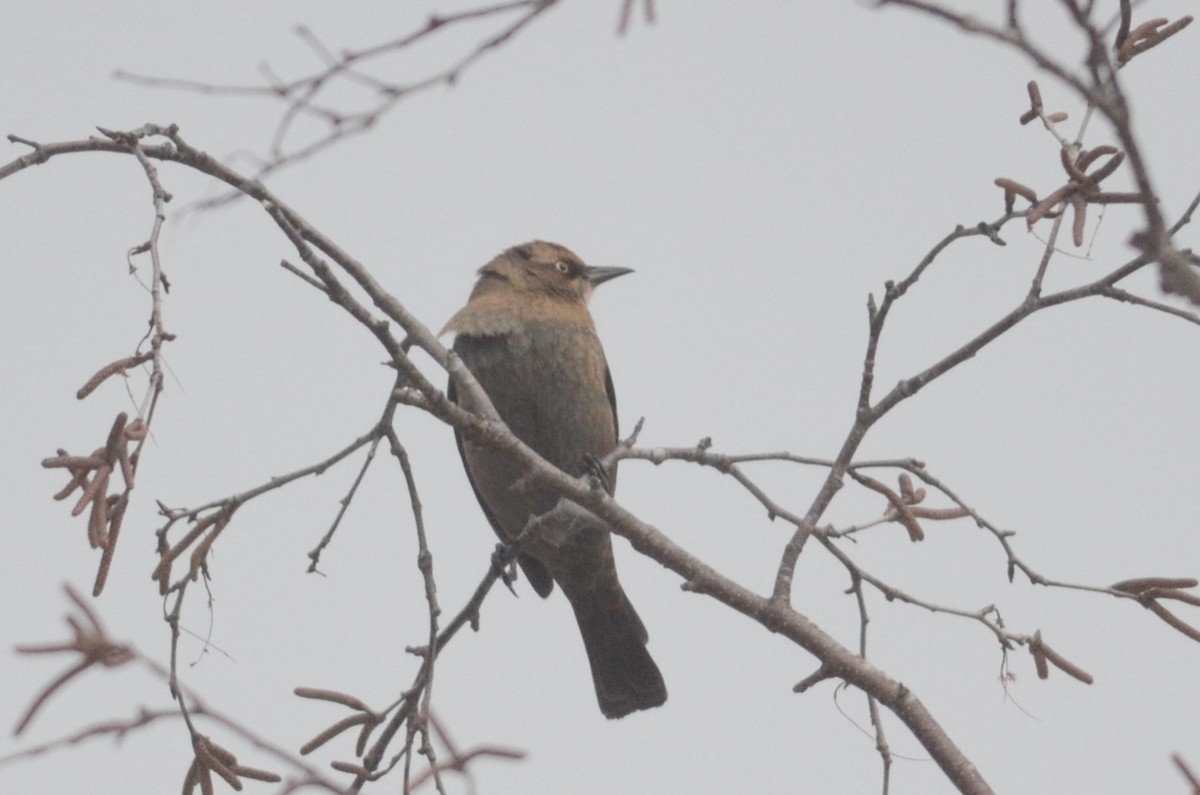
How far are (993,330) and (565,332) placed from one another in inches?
130

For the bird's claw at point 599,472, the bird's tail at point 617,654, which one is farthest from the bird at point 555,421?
the bird's claw at point 599,472

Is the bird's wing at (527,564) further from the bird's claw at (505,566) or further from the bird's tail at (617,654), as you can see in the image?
the bird's claw at (505,566)

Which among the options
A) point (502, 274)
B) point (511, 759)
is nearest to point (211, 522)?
point (511, 759)

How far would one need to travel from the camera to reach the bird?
6.02 meters

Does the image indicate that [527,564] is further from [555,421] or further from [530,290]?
[530,290]

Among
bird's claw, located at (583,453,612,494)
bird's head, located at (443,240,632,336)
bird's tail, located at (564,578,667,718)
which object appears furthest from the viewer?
bird's tail, located at (564,578,667,718)

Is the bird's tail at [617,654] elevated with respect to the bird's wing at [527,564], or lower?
lower

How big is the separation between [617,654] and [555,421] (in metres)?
1.26

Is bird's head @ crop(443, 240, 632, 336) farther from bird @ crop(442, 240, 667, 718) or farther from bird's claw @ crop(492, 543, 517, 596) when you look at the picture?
bird's claw @ crop(492, 543, 517, 596)

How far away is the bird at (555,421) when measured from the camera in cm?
602

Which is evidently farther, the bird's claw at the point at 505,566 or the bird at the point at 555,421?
the bird at the point at 555,421

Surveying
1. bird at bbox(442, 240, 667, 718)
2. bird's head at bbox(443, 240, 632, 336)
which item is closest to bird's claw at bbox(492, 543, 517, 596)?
bird at bbox(442, 240, 667, 718)

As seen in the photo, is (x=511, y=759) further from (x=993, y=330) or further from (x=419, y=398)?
(x=993, y=330)

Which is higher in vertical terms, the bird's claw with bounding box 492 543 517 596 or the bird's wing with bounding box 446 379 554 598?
the bird's wing with bounding box 446 379 554 598
